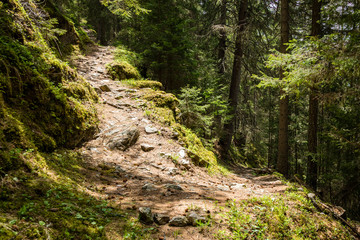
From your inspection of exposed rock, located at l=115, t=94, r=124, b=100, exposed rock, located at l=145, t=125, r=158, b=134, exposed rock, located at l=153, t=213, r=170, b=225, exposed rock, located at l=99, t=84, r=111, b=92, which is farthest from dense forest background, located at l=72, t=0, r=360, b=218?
exposed rock, located at l=153, t=213, r=170, b=225

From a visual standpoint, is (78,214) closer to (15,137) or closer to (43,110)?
(15,137)

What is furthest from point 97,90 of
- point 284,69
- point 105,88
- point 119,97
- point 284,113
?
point 284,113

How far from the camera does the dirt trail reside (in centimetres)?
361

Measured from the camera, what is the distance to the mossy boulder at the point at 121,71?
1048cm

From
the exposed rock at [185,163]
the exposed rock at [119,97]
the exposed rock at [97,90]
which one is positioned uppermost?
the exposed rock at [97,90]

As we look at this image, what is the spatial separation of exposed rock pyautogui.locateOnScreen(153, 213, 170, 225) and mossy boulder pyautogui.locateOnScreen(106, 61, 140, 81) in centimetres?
882

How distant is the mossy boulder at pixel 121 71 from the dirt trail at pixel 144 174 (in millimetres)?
1059

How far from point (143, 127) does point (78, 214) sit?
496 cm

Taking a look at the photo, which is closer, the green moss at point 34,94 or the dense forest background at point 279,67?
the green moss at point 34,94

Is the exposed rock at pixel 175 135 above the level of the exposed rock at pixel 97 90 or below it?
below

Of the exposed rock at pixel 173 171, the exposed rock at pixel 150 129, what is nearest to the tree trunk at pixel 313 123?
the exposed rock at pixel 173 171

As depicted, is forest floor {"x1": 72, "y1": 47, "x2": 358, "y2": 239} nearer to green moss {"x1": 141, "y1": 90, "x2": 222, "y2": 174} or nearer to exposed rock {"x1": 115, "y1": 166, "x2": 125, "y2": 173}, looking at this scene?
exposed rock {"x1": 115, "y1": 166, "x2": 125, "y2": 173}

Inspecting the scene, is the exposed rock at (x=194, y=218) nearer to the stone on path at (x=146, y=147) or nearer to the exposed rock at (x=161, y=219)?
the exposed rock at (x=161, y=219)

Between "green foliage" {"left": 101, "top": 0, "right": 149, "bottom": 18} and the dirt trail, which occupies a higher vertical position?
"green foliage" {"left": 101, "top": 0, "right": 149, "bottom": 18}
